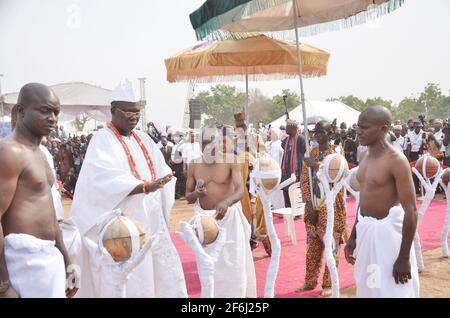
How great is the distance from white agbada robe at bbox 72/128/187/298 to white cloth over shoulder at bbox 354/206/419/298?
1.42 metres

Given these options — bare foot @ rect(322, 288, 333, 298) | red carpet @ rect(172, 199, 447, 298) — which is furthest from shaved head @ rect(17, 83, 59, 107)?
bare foot @ rect(322, 288, 333, 298)

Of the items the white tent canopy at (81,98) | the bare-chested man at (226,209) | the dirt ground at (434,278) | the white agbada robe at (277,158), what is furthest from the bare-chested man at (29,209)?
the white tent canopy at (81,98)

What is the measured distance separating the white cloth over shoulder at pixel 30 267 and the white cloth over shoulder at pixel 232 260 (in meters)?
Result: 1.88

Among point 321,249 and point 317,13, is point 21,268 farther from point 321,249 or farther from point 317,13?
point 317,13

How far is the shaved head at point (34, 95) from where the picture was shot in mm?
2957

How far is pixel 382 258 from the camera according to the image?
3355mm

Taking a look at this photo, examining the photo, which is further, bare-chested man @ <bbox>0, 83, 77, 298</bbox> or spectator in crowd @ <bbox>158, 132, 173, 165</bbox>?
spectator in crowd @ <bbox>158, 132, 173, 165</bbox>

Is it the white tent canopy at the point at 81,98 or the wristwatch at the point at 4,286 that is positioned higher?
the white tent canopy at the point at 81,98

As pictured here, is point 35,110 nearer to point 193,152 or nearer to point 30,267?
point 30,267

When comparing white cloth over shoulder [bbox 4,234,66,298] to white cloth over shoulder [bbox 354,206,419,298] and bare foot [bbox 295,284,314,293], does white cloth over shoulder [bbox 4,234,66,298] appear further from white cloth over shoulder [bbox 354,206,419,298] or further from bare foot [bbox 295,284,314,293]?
bare foot [bbox 295,284,314,293]

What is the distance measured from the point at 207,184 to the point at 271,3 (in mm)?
1886

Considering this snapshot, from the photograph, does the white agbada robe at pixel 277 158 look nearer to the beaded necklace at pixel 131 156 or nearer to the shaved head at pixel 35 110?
the beaded necklace at pixel 131 156

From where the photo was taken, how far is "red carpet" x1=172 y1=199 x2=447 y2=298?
554 cm

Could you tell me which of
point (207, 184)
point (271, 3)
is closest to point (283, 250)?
point (207, 184)
